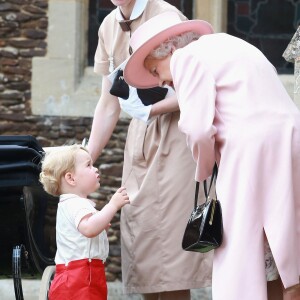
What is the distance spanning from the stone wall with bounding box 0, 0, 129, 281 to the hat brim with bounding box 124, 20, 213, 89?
371 cm

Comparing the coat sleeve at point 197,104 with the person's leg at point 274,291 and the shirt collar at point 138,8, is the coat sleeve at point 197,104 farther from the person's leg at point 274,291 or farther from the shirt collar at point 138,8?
the shirt collar at point 138,8

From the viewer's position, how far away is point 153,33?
15.7 feet

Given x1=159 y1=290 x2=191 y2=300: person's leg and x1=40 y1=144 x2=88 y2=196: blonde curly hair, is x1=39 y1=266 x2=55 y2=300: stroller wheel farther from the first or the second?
x1=159 y1=290 x2=191 y2=300: person's leg

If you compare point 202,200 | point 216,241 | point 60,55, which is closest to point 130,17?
point 202,200

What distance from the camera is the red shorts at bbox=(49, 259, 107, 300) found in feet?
17.0

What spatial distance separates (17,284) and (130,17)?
1453mm

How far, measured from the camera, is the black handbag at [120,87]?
18.5 feet

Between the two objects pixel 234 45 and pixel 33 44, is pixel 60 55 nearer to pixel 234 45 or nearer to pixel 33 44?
pixel 33 44

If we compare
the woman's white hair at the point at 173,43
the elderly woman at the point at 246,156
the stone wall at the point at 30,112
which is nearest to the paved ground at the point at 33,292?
the stone wall at the point at 30,112

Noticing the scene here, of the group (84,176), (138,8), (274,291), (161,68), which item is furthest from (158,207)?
(274,291)

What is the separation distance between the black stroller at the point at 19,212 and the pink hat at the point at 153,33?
0.66m

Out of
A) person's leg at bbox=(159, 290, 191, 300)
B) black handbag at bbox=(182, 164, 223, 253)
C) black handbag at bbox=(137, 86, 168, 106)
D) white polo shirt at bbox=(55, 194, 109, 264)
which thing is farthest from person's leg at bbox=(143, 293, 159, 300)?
black handbag at bbox=(182, 164, 223, 253)

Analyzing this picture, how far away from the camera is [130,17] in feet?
18.9

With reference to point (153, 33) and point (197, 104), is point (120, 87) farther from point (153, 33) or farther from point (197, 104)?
point (197, 104)
